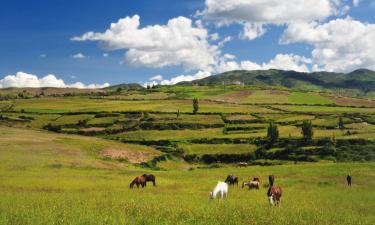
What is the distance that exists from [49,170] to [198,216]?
1507 inches

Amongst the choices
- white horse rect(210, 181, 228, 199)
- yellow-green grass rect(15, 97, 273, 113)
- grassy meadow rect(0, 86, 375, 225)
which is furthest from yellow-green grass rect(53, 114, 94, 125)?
white horse rect(210, 181, 228, 199)

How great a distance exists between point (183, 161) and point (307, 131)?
3186 centimetres

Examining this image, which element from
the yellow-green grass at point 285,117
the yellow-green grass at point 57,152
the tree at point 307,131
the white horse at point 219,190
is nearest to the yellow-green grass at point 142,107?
the yellow-green grass at point 285,117

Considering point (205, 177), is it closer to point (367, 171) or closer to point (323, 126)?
point (367, 171)

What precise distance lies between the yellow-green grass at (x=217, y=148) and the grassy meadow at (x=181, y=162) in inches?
9.3

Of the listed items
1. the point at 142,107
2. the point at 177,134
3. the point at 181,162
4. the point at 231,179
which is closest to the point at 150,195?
the point at 231,179

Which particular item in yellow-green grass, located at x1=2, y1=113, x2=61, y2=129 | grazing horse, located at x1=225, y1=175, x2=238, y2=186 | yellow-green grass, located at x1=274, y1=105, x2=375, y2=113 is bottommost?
grazing horse, located at x1=225, y1=175, x2=238, y2=186

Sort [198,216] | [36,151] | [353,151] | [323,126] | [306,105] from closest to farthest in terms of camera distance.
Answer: [198,216], [36,151], [353,151], [323,126], [306,105]

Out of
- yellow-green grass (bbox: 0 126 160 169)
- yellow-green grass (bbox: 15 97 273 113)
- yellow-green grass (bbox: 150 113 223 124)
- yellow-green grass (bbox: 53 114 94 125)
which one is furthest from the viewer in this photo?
yellow-green grass (bbox: 15 97 273 113)

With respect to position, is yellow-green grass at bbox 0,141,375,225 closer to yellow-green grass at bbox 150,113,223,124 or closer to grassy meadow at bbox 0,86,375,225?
grassy meadow at bbox 0,86,375,225

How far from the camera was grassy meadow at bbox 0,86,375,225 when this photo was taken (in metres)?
22.4

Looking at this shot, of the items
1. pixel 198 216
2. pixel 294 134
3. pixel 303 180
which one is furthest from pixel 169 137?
pixel 198 216

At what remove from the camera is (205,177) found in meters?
58.3

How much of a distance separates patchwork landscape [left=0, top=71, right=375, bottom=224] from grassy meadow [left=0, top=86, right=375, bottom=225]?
0.54ft
